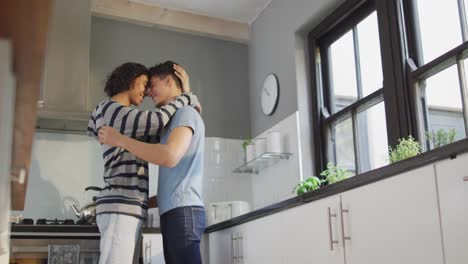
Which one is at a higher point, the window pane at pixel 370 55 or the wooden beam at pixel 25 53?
the window pane at pixel 370 55

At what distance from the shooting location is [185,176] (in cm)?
229

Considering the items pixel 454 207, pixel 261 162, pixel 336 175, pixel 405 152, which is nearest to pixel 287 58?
pixel 261 162

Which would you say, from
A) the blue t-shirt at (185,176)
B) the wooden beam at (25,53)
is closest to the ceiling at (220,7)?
the blue t-shirt at (185,176)

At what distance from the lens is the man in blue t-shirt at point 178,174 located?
212cm

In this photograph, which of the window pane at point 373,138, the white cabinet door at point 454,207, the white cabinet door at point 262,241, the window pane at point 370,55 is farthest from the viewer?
the window pane at point 370,55

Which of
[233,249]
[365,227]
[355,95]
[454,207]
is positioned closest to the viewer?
[454,207]

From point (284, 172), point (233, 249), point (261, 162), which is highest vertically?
point (261, 162)

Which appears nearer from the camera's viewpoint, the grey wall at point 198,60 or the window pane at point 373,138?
the window pane at point 373,138

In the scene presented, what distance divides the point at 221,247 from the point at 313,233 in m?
0.99

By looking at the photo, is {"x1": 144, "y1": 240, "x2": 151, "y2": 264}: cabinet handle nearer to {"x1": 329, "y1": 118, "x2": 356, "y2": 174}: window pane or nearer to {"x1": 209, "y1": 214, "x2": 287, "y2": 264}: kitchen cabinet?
{"x1": 209, "y1": 214, "x2": 287, "y2": 264}: kitchen cabinet

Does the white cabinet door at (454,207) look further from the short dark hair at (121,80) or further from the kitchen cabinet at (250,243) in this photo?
the short dark hair at (121,80)

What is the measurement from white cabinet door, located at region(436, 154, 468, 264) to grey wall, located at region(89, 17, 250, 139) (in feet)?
9.59

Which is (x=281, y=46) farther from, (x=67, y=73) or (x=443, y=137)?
(x=443, y=137)

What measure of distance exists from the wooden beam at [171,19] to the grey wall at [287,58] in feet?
0.56
